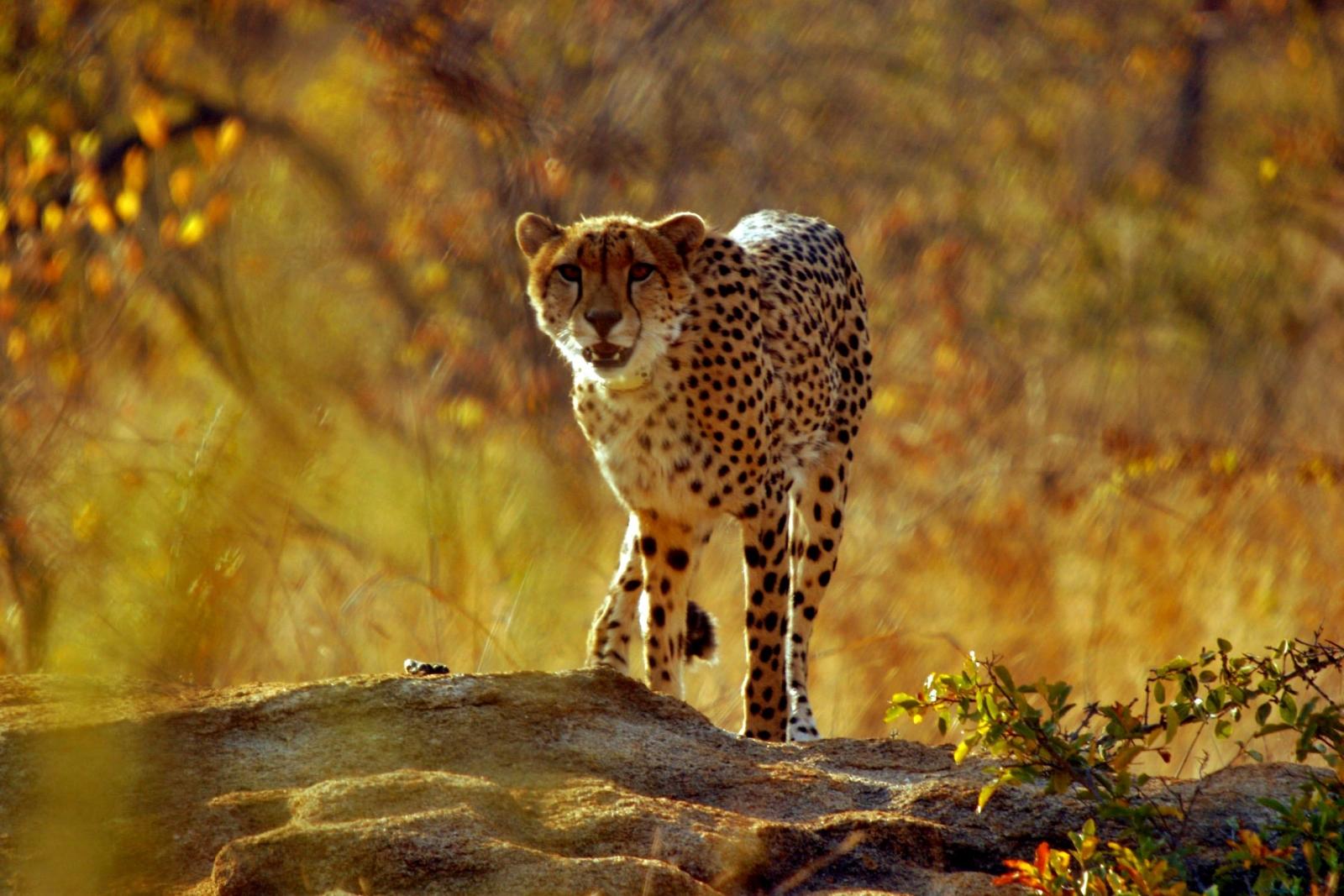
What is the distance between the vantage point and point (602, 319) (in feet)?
13.3

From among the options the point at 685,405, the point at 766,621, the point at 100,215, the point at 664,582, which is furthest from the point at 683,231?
the point at 100,215

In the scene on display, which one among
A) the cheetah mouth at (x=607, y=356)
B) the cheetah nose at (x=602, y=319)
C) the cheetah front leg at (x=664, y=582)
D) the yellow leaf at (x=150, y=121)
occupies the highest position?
the yellow leaf at (x=150, y=121)

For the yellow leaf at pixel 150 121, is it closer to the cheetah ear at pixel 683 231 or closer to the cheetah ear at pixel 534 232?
the cheetah ear at pixel 534 232

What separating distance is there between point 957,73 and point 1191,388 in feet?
A: 7.71

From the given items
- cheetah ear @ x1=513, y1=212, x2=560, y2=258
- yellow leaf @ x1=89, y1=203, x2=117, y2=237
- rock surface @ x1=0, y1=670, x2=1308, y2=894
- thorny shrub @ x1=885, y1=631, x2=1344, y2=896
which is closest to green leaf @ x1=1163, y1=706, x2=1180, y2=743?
thorny shrub @ x1=885, y1=631, x2=1344, y2=896

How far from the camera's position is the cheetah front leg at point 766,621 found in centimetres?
446

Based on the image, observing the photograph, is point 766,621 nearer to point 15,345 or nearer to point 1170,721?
point 1170,721

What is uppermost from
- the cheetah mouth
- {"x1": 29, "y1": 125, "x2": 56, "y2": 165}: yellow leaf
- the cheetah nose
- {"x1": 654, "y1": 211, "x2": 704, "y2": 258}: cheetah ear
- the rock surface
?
{"x1": 29, "y1": 125, "x2": 56, "y2": 165}: yellow leaf

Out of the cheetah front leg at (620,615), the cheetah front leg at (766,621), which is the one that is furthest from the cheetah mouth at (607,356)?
the cheetah front leg at (620,615)

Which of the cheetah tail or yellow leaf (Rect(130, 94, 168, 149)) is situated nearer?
the cheetah tail

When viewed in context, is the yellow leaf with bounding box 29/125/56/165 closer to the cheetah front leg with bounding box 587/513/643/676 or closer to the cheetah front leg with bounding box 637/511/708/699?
the cheetah front leg with bounding box 587/513/643/676

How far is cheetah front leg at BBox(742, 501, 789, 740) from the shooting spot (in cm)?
446

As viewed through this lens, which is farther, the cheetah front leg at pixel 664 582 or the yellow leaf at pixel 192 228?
the yellow leaf at pixel 192 228

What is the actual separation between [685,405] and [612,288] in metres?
0.35
